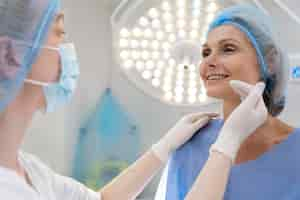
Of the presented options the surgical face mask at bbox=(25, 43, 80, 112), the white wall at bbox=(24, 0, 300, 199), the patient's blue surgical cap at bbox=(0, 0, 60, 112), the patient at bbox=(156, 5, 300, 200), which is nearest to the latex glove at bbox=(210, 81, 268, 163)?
the patient at bbox=(156, 5, 300, 200)

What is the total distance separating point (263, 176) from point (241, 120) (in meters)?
0.20

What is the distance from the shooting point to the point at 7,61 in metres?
0.79

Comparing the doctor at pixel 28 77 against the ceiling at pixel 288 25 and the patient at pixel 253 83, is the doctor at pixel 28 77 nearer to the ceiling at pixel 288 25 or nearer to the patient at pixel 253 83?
the patient at pixel 253 83

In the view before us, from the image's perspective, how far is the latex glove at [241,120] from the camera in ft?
3.10

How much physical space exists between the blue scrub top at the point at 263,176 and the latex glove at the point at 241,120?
0.12 m

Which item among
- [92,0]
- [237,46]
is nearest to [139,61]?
[237,46]

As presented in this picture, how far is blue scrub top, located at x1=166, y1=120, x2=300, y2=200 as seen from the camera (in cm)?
102

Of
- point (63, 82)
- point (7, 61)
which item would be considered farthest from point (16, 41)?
point (63, 82)

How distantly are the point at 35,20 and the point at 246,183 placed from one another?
70cm

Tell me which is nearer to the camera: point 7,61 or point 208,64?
point 7,61

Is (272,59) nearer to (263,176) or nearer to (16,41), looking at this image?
(263,176)

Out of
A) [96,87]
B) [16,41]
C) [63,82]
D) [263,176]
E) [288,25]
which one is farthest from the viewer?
[96,87]

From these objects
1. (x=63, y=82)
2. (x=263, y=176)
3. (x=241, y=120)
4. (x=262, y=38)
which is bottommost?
(x=263, y=176)

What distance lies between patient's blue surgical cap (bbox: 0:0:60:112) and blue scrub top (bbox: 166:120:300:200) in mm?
600
